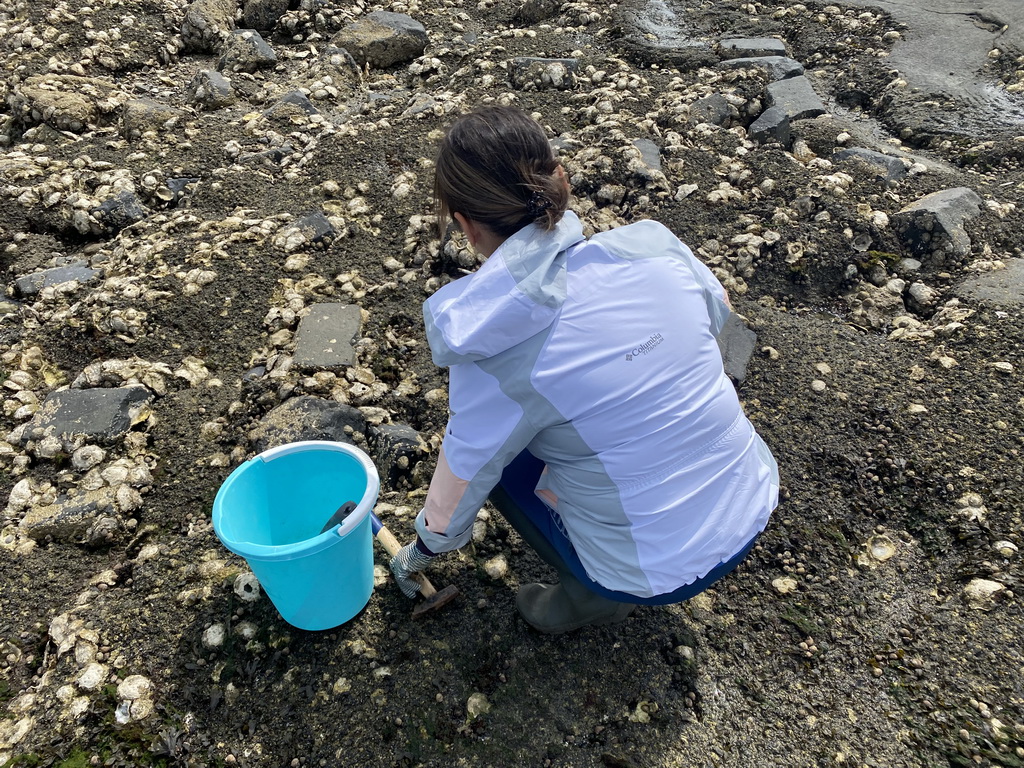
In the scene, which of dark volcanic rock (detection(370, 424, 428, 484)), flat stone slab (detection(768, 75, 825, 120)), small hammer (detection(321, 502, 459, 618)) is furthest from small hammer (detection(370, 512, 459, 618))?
flat stone slab (detection(768, 75, 825, 120))

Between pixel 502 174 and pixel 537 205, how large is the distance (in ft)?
0.38

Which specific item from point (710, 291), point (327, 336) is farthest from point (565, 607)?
point (327, 336)

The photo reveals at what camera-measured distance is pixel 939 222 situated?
326 cm

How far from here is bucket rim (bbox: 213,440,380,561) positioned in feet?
5.37

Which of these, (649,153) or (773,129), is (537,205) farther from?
(773,129)

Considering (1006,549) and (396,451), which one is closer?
(1006,549)

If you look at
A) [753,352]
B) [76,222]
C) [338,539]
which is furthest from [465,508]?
[76,222]

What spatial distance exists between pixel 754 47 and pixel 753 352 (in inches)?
126

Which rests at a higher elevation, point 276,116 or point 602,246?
point 602,246

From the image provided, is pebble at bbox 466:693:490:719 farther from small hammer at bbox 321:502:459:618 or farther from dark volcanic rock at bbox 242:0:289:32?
dark volcanic rock at bbox 242:0:289:32

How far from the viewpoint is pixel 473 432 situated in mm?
1523

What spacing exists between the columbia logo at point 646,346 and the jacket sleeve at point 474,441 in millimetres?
287

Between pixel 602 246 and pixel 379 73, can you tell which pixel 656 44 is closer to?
pixel 379 73

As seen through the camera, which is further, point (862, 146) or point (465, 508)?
point (862, 146)
